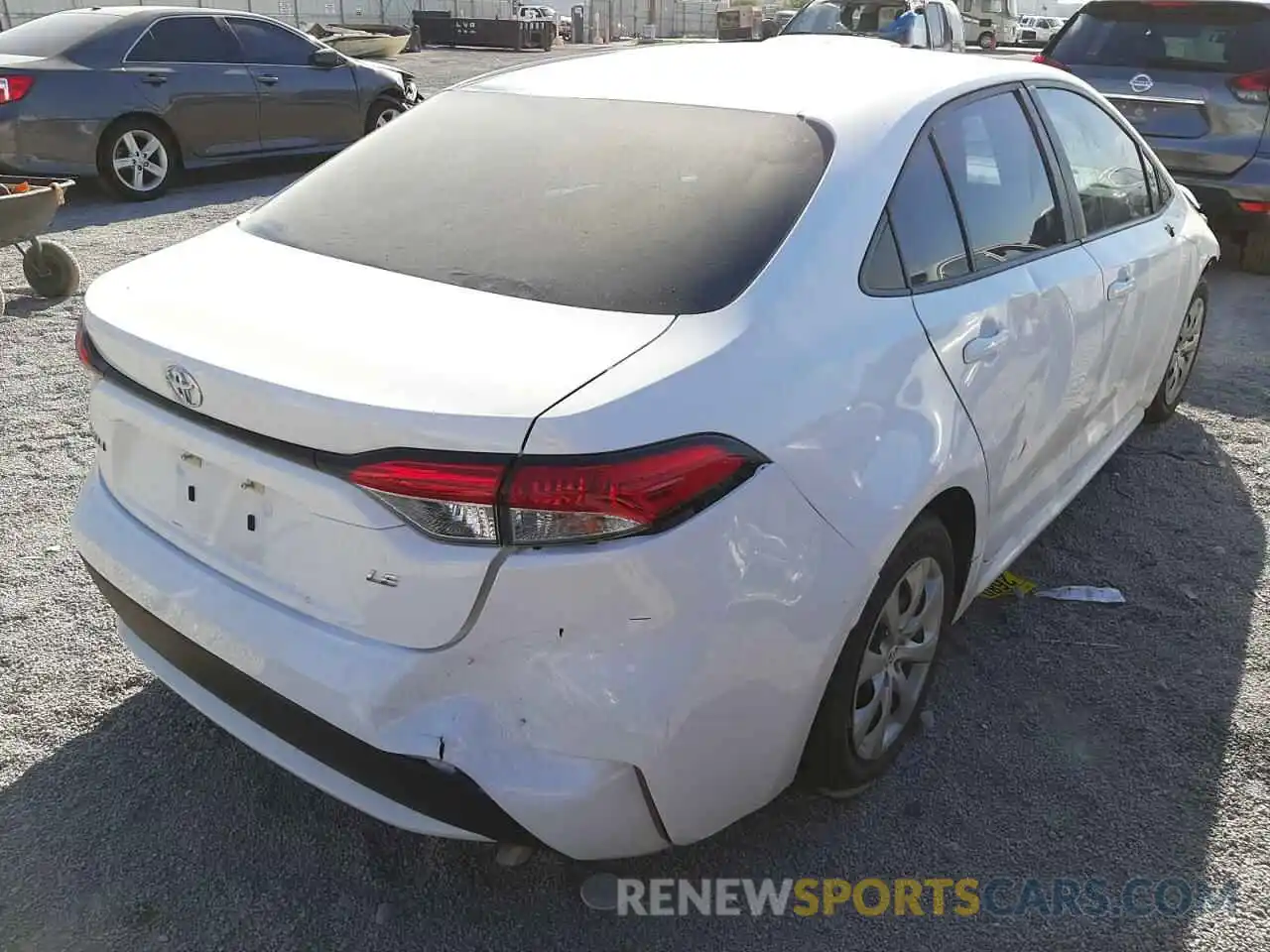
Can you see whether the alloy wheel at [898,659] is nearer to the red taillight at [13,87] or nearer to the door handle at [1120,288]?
the door handle at [1120,288]

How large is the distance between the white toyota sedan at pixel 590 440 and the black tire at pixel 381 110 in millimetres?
8728

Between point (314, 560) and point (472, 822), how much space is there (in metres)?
0.55

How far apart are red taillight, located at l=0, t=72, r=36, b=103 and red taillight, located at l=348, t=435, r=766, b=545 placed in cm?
816

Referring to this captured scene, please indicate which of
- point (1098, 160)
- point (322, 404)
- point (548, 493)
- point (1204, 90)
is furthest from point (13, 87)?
point (548, 493)

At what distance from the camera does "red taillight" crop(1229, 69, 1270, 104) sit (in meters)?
6.84

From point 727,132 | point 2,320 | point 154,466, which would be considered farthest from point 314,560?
point 2,320

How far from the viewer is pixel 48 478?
14.0ft

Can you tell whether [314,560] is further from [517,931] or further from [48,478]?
[48,478]

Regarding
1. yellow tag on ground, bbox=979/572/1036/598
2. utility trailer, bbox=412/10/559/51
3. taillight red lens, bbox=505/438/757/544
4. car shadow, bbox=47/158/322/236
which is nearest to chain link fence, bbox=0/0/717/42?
utility trailer, bbox=412/10/559/51

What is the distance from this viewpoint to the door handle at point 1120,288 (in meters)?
3.50

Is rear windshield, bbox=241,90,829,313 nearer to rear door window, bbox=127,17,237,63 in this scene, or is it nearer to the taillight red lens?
the taillight red lens

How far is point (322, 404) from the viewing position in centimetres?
190

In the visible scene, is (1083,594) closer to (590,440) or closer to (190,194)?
(590,440)

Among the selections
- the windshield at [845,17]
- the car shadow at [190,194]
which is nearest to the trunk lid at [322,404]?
the car shadow at [190,194]
